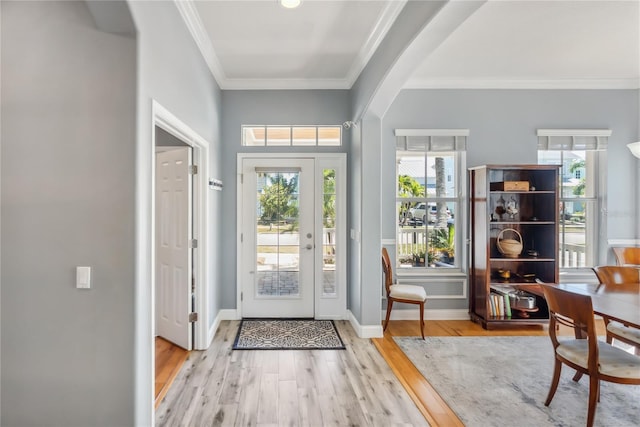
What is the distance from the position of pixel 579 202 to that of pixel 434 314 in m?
2.41

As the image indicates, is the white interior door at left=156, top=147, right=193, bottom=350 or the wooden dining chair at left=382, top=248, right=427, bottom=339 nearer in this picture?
the white interior door at left=156, top=147, right=193, bottom=350

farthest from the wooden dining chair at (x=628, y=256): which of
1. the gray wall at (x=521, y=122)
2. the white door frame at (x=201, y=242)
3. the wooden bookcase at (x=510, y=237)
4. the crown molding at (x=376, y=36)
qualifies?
the white door frame at (x=201, y=242)

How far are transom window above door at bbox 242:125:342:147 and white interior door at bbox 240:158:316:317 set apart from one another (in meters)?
0.33

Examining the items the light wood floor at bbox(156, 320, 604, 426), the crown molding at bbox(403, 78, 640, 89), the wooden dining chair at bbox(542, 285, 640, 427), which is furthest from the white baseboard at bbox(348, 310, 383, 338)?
the crown molding at bbox(403, 78, 640, 89)

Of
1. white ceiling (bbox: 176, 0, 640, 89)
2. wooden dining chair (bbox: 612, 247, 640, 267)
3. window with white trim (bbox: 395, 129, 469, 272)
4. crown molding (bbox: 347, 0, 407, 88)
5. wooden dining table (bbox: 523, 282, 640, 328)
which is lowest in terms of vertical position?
wooden dining table (bbox: 523, 282, 640, 328)

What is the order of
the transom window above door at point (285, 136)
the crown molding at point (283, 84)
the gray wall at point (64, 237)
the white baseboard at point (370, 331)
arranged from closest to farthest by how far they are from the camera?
the gray wall at point (64, 237)
the white baseboard at point (370, 331)
the crown molding at point (283, 84)
the transom window above door at point (285, 136)

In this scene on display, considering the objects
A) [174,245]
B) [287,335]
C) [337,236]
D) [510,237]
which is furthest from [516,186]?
[174,245]

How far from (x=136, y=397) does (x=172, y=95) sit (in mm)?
1868

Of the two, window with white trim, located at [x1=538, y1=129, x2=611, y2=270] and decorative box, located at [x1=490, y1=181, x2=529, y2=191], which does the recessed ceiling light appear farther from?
window with white trim, located at [x1=538, y1=129, x2=611, y2=270]

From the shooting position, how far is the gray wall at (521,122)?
424cm

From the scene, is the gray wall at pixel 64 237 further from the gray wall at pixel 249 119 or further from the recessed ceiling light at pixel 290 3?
the gray wall at pixel 249 119

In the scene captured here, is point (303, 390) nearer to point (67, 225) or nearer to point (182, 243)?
point (182, 243)

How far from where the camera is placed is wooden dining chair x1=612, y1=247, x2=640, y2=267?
397cm

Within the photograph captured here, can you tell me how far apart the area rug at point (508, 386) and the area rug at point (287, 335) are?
0.78 m
